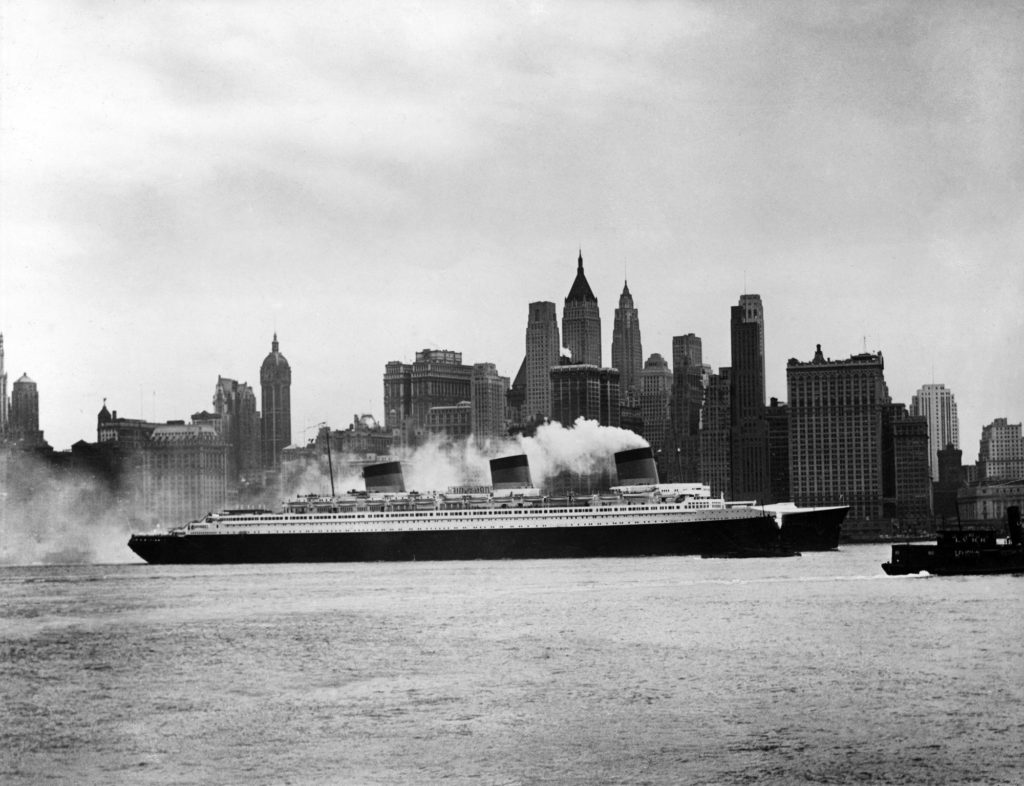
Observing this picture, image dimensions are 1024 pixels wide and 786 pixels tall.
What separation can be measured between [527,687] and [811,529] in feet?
308

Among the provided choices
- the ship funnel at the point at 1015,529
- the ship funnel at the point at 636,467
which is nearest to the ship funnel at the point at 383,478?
the ship funnel at the point at 636,467

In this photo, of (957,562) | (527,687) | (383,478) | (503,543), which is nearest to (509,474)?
(503,543)

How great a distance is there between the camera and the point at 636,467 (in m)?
118

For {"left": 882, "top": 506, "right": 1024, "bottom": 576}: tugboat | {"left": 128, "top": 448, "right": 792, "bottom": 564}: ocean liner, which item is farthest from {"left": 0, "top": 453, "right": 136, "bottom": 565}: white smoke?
{"left": 882, "top": 506, "right": 1024, "bottom": 576}: tugboat

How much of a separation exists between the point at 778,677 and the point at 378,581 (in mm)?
43678

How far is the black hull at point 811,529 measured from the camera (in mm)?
126562

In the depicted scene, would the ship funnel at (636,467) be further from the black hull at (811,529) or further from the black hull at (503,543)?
the black hull at (811,529)

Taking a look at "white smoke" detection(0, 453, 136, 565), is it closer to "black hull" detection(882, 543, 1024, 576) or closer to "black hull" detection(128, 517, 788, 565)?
"black hull" detection(128, 517, 788, 565)

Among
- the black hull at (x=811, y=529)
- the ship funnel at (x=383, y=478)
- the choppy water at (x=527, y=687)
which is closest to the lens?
the choppy water at (x=527, y=687)

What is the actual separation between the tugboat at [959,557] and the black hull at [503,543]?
30.9m

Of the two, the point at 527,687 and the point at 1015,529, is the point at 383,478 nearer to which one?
the point at 1015,529

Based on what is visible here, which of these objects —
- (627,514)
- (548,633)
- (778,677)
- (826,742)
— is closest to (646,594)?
(548,633)

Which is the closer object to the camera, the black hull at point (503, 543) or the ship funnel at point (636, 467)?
the black hull at point (503, 543)

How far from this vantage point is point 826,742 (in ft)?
102
